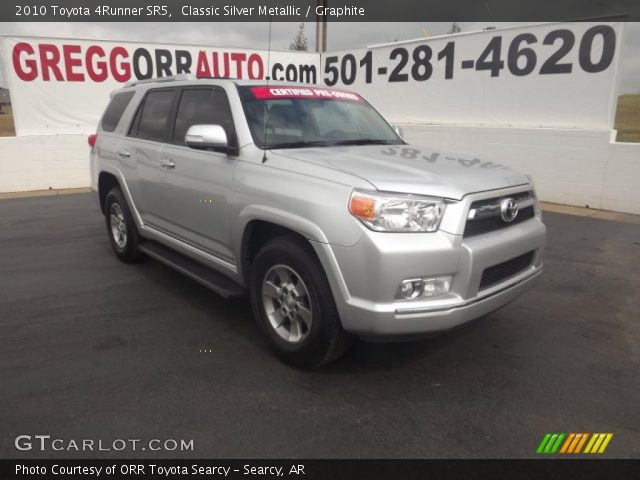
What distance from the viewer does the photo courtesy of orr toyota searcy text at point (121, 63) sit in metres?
10.6

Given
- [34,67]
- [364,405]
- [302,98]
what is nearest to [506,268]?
[364,405]

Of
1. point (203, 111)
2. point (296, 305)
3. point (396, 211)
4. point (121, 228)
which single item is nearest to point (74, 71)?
point (121, 228)

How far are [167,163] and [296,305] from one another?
1.95m

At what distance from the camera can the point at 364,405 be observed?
9.57 ft

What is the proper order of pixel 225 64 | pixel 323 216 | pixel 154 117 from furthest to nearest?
pixel 225 64
pixel 154 117
pixel 323 216

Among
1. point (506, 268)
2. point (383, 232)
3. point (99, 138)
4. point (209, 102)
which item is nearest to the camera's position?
point (383, 232)

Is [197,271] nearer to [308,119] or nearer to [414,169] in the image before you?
[308,119]

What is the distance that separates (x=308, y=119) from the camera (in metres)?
3.99

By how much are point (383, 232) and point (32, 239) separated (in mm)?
5893

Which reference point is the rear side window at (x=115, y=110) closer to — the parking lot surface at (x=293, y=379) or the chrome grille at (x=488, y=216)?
the parking lot surface at (x=293, y=379)

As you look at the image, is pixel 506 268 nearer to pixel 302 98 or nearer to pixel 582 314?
pixel 582 314

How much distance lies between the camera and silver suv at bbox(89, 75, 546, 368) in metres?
2.71
